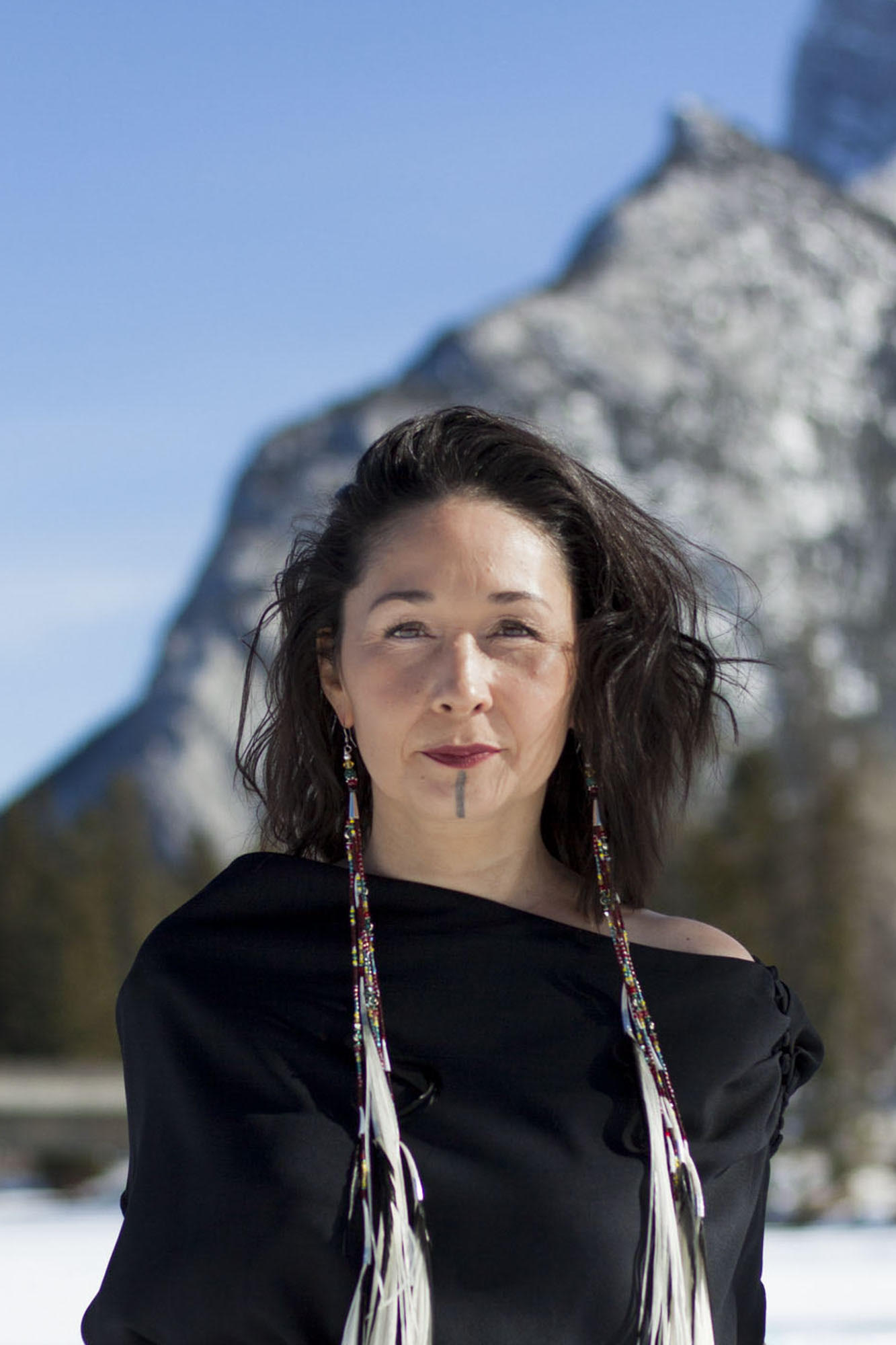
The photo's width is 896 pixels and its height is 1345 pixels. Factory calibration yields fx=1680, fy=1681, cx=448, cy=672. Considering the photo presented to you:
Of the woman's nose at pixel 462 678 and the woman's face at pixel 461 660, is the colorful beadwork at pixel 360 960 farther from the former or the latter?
the woman's nose at pixel 462 678

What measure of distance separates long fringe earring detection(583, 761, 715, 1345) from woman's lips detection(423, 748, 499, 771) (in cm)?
31

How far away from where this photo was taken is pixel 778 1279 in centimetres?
528

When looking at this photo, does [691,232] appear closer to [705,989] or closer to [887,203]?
[887,203]

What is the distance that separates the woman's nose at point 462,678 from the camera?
1.66 m

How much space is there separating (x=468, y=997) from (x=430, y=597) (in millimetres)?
417

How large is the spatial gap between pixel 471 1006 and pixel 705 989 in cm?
25

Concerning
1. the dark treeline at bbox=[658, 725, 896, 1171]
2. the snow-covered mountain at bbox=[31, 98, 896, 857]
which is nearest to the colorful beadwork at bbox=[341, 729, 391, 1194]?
the dark treeline at bbox=[658, 725, 896, 1171]

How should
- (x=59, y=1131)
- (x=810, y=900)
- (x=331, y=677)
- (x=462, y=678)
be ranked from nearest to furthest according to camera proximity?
(x=462, y=678), (x=331, y=677), (x=59, y=1131), (x=810, y=900)

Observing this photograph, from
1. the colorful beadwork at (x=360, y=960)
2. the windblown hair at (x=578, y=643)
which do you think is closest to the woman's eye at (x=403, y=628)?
the windblown hair at (x=578, y=643)

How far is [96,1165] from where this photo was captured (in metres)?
22.1

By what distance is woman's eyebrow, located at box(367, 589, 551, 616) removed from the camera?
1709 mm

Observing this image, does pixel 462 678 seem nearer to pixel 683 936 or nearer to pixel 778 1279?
pixel 683 936

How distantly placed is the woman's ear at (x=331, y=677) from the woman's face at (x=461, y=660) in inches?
3.6

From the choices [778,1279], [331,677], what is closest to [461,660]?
[331,677]
